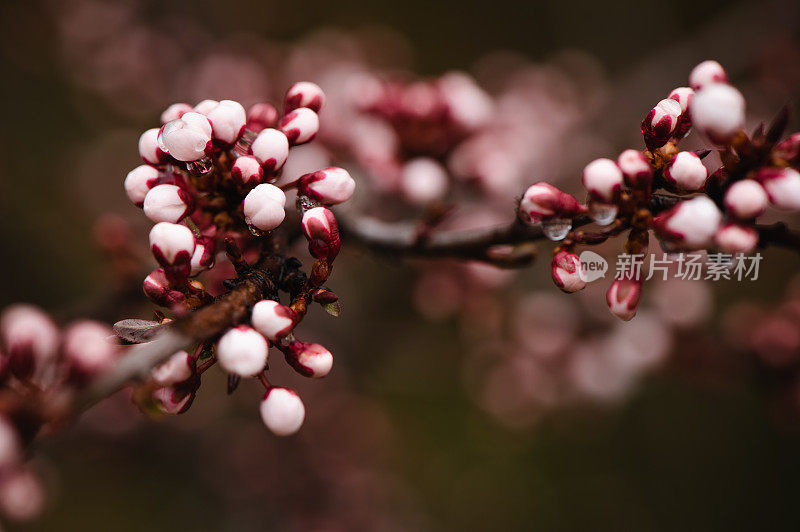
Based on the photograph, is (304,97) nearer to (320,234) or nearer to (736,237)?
(320,234)

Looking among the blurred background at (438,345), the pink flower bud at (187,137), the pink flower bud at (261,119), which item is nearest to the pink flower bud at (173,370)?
the pink flower bud at (187,137)

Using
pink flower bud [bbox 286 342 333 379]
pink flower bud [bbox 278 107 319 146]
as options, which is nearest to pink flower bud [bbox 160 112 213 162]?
pink flower bud [bbox 278 107 319 146]

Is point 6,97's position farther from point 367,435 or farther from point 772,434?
point 772,434

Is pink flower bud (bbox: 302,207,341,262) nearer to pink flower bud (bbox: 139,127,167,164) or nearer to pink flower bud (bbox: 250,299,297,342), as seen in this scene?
pink flower bud (bbox: 250,299,297,342)

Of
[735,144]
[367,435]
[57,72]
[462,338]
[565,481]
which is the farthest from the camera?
[57,72]

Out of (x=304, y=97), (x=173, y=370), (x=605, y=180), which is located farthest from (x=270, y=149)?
(x=605, y=180)

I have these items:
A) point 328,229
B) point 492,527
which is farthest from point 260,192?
point 492,527
